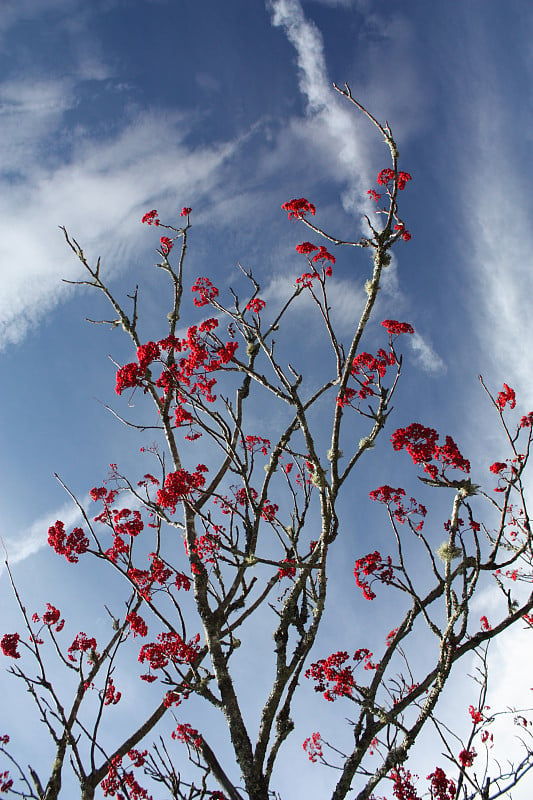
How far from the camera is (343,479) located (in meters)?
7.50

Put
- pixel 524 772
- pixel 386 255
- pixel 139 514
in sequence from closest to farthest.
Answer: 1. pixel 524 772
2. pixel 386 255
3. pixel 139 514

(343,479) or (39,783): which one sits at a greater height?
(343,479)

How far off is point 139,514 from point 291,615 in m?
4.78

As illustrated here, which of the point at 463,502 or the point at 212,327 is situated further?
the point at 212,327

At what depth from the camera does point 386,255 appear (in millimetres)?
7844

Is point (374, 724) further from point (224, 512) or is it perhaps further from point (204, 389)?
point (204, 389)

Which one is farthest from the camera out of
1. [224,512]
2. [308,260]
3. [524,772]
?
[224,512]

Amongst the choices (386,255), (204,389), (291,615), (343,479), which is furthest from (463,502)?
(204,389)

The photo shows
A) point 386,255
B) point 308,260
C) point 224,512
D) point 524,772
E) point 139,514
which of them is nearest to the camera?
point 524,772

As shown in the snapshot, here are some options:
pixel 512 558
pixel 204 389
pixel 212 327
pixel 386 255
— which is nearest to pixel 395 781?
pixel 512 558

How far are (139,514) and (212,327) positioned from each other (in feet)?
18.1

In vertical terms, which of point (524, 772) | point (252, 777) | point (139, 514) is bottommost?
point (252, 777)

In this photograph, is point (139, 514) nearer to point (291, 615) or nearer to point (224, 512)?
point (224, 512)

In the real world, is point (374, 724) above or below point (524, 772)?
below
